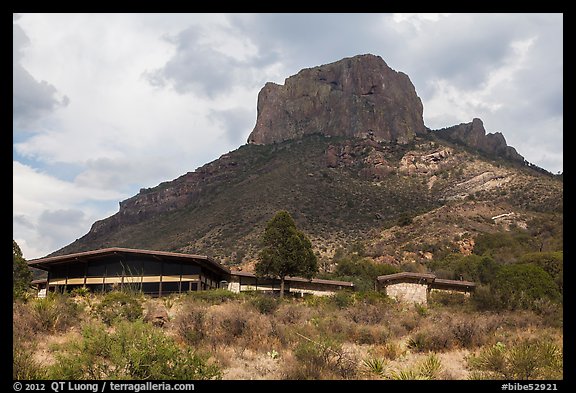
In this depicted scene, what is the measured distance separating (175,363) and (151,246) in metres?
74.6

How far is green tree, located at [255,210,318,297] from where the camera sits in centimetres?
3388

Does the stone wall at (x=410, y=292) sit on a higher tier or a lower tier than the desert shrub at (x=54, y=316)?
higher

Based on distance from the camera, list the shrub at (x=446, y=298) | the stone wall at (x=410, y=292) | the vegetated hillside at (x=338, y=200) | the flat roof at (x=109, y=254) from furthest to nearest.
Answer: the vegetated hillside at (x=338, y=200), the stone wall at (x=410, y=292), the shrub at (x=446, y=298), the flat roof at (x=109, y=254)

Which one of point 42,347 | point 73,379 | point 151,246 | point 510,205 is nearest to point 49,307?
point 42,347

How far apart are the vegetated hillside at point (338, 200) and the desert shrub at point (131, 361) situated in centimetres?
5275

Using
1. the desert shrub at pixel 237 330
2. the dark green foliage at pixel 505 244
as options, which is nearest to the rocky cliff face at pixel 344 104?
the dark green foliage at pixel 505 244

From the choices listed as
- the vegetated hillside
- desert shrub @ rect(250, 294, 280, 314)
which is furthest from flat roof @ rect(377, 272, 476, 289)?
the vegetated hillside

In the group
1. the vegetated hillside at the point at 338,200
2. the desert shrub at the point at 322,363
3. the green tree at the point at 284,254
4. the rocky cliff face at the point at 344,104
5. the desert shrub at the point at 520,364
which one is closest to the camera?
the desert shrub at the point at 322,363

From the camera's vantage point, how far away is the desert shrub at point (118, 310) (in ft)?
63.9

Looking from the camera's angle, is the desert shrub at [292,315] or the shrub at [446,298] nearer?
the desert shrub at [292,315]

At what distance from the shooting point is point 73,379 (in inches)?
387

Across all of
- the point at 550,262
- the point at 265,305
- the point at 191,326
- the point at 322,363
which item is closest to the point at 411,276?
the point at 550,262

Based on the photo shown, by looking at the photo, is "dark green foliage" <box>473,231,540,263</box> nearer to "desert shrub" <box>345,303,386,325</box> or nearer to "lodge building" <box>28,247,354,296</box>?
"lodge building" <box>28,247,354,296</box>

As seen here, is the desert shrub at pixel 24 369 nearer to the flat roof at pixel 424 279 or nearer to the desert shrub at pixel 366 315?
the desert shrub at pixel 366 315
